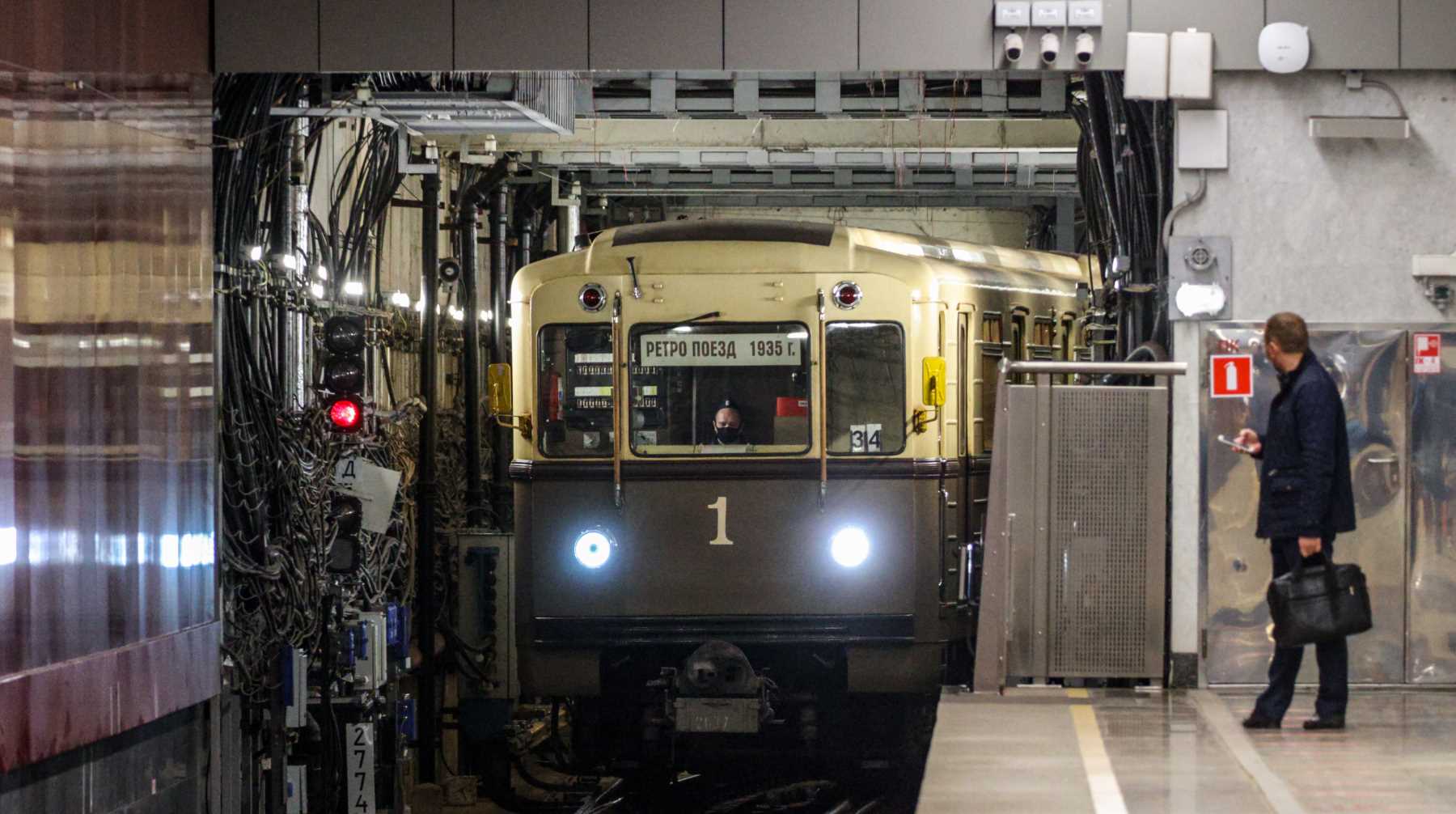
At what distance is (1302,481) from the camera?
7.91 meters

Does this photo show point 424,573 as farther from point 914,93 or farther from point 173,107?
point 173,107

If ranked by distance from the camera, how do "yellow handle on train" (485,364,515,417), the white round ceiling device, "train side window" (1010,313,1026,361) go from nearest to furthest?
1. the white round ceiling device
2. "yellow handle on train" (485,364,515,417)
3. "train side window" (1010,313,1026,361)

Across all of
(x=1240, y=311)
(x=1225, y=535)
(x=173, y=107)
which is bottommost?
(x=1225, y=535)

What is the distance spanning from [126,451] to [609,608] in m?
3.85

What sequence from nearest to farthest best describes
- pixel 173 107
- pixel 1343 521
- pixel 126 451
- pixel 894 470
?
1. pixel 1343 521
2. pixel 126 451
3. pixel 173 107
4. pixel 894 470

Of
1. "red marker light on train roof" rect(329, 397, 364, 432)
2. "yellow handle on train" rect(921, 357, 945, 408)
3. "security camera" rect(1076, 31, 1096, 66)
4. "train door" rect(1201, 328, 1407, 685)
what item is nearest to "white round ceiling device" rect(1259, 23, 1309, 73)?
"security camera" rect(1076, 31, 1096, 66)

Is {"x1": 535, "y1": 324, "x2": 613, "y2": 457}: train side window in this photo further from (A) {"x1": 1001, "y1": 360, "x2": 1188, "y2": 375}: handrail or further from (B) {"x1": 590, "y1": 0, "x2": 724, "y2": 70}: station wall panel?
(A) {"x1": 1001, "y1": 360, "x2": 1188, "y2": 375}: handrail

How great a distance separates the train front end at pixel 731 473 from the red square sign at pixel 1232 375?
2.49 metres

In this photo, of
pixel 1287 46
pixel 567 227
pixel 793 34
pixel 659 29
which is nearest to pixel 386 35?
pixel 659 29

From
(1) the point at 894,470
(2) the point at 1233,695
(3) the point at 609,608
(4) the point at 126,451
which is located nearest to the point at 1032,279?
(1) the point at 894,470

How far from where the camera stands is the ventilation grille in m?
9.29

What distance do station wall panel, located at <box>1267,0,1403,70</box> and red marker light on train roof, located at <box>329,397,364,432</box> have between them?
573cm

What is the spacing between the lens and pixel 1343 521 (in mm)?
7965

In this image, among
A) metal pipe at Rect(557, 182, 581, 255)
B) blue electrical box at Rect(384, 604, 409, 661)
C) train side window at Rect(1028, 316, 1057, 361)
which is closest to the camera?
blue electrical box at Rect(384, 604, 409, 661)
